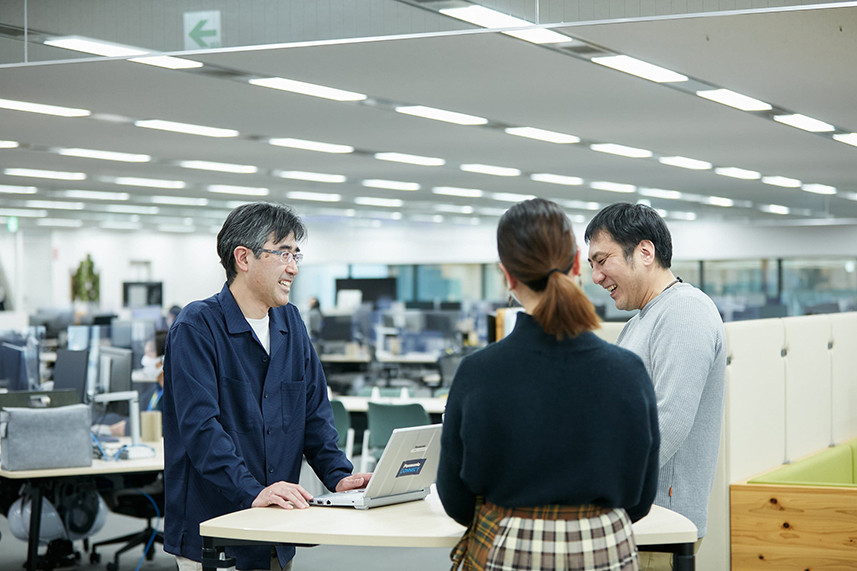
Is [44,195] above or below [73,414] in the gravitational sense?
above

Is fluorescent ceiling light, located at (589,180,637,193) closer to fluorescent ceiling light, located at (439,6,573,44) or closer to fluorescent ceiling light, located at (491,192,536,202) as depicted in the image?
fluorescent ceiling light, located at (491,192,536,202)

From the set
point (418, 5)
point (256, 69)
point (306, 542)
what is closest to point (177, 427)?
point (306, 542)

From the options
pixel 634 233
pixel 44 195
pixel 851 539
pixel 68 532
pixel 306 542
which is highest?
pixel 44 195

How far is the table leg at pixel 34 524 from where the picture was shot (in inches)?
202

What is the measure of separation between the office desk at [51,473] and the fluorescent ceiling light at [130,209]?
11.6 meters

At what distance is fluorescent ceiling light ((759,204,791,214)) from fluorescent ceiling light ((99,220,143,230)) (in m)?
12.1

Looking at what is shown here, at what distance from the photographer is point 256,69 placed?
20.9 feet

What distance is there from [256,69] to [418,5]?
1679mm

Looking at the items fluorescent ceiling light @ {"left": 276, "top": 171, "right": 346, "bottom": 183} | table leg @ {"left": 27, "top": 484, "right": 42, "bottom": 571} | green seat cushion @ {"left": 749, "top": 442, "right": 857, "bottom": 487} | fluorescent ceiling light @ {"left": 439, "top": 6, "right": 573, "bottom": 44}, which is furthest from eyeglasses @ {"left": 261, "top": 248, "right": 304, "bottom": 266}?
fluorescent ceiling light @ {"left": 276, "top": 171, "right": 346, "bottom": 183}

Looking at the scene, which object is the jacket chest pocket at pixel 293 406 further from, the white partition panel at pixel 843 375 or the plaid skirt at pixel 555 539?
the white partition panel at pixel 843 375

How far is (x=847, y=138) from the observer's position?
934cm

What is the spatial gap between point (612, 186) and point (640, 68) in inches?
282

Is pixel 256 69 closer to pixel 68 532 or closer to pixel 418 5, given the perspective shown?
pixel 418 5

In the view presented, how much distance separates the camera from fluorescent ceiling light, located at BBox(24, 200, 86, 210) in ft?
50.6
